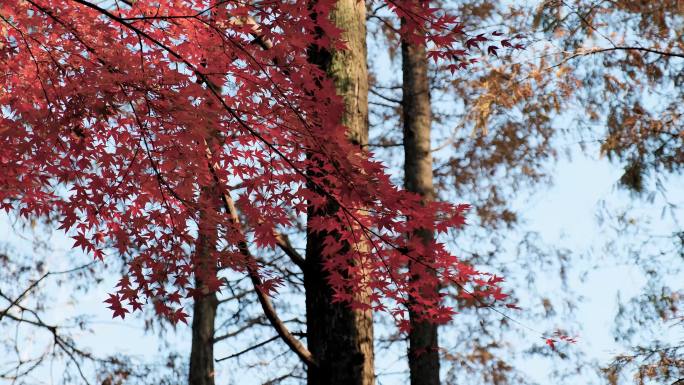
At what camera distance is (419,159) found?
8070 millimetres

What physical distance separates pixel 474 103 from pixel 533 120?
1.54 meters

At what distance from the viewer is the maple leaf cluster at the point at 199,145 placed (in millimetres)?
4320

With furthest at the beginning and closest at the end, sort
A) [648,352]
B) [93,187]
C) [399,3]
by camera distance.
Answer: [648,352] → [93,187] → [399,3]

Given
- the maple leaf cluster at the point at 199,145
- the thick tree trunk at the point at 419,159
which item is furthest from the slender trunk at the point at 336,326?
the thick tree trunk at the point at 419,159

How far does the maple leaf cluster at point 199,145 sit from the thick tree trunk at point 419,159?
208cm

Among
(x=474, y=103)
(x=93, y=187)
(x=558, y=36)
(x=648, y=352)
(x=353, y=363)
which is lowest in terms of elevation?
(x=353, y=363)

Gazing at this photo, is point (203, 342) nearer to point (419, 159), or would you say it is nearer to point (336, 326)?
point (419, 159)

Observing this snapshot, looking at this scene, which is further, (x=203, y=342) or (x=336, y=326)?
(x=203, y=342)

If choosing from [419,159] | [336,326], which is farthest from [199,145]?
[419,159]

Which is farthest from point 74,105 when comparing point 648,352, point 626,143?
point 626,143

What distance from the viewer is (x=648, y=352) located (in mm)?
7680

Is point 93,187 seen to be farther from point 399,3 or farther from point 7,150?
point 399,3

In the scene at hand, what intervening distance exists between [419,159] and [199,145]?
357cm

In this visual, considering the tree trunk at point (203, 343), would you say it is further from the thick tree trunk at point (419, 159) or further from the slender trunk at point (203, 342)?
the thick tree trunk at point (419, 159)
